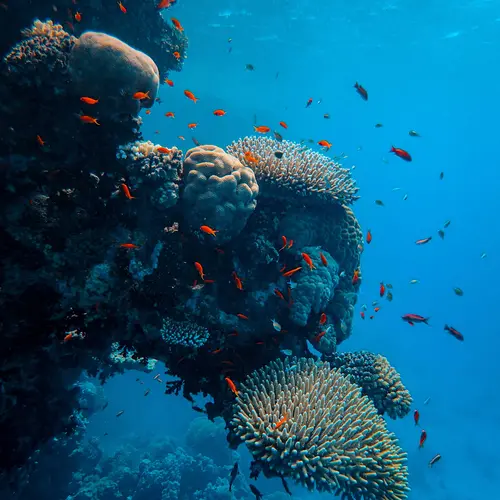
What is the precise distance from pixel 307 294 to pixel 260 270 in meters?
0.95

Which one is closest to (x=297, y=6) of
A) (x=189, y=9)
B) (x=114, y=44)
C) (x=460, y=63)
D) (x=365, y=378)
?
(x=189, y=9)

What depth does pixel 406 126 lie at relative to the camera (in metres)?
76.5

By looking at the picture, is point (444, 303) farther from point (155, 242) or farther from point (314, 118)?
point (155, 242)

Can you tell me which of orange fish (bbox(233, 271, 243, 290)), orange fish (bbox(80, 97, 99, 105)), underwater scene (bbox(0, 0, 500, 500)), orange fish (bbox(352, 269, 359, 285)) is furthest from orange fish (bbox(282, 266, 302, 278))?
orange fish (bbox(80, 97, 99, 105))

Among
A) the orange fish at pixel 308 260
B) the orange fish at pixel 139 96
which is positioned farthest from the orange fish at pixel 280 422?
the orange fish at pixel 139 96

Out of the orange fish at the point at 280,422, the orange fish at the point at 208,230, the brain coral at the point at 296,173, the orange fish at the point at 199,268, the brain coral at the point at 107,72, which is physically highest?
the brain coral at the point at 296,173

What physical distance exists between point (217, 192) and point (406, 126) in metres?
83.8

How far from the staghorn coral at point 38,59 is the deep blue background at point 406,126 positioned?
70.1ft

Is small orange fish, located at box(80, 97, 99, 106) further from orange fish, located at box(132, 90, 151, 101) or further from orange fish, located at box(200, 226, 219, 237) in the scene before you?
orange fish, located at box(200, 226, 219, 237)

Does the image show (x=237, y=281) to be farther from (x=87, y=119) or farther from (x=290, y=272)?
(x=87, y=119)

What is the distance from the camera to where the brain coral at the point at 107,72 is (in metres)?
5.06

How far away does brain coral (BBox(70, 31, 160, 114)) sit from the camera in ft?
16.6

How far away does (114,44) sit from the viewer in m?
5.10

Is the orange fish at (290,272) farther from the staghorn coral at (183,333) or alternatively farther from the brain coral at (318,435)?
the staghorn coral at (183,333)
